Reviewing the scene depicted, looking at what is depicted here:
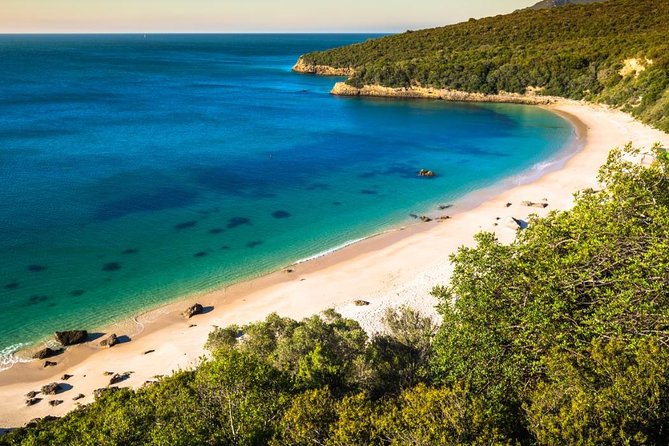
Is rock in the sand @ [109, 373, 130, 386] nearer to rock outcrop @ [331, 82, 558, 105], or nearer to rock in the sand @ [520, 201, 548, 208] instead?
rock in the sand @ [520, 201, 548, 208]

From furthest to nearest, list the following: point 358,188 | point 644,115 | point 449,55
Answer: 1. point 449,55
2. point 644,115
3. point 358,188

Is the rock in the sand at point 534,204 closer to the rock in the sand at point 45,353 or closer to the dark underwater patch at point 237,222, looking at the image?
the dark underwater patch at point 237,222

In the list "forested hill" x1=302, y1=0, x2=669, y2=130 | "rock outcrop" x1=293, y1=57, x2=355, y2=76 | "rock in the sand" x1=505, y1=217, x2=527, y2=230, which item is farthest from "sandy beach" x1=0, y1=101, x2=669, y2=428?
"rock outcrop" x1=293, y1=57, x2=355, y2=76

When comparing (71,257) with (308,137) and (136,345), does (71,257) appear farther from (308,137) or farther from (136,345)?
(308,137)

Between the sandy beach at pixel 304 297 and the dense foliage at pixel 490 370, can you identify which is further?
the sandy beach at pixel 304 297

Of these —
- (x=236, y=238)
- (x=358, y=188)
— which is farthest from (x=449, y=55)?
(x=236, y=238)

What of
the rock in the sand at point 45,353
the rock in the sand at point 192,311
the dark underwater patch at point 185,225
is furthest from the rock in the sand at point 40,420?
the dark underwater patch at point 185,225
